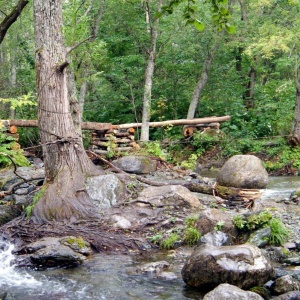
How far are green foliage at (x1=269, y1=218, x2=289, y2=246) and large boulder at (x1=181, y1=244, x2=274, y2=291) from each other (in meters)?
1.46

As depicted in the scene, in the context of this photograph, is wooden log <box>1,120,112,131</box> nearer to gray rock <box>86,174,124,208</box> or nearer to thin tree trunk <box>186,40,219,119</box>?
thin tree trunk <box>186,40,219,119</box>

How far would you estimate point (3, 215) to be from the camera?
8039 millimetres

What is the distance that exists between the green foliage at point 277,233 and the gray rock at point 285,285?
61.6 inches

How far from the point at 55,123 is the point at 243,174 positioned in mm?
4911

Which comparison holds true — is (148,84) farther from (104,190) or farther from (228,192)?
(104,190)

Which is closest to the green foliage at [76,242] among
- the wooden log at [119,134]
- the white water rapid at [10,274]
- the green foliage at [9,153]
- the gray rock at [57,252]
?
the gray rock at [57,252]

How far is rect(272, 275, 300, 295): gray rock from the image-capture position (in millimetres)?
4992

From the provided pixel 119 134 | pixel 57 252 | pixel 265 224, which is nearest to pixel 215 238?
pixel 265 224

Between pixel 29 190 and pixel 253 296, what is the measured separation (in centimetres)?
612

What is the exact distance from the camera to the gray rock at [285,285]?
4992 mm

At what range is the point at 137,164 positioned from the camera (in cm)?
1295

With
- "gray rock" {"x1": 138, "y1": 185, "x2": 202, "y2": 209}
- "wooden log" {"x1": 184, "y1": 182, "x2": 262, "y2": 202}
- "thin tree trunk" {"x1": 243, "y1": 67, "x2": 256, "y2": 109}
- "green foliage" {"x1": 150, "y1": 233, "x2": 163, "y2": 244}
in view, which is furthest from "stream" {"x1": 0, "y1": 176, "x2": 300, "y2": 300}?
"thin tree trunk" {"x1": 243, "y1": 67, "x2": 256, "y2": 109}

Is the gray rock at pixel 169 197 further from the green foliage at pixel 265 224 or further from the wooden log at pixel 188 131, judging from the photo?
the wooden log at pixel 188 131

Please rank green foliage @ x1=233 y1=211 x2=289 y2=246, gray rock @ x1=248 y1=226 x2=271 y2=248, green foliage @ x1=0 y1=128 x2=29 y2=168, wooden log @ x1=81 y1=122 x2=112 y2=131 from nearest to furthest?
gray rock @ x1=248 y1=226 x2=271 y2=248
green foliage @ x1=233 y1=211 x2=289 y2=246
green foliage @ x1=0 y1=128 x2=29 y2=168
wooden log @ x1=81 y1=122 x2=112 y2=131
